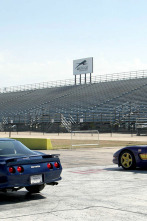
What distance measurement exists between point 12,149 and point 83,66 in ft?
230

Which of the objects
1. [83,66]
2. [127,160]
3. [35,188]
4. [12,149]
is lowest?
[35,188]

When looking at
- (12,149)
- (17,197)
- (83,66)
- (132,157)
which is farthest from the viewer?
(83,66)

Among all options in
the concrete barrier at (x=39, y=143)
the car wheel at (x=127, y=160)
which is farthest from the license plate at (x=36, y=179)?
the concrete barrier at (x=39, y=143)

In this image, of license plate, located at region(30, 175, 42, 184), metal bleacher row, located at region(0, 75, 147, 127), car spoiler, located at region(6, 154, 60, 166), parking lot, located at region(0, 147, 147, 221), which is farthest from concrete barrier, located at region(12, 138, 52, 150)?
metal bleacher row, located at region(0, 75, 147, 127)

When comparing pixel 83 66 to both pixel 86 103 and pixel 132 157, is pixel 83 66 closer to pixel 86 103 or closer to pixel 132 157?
pixel 86 103

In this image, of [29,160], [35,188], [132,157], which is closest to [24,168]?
[29,160]

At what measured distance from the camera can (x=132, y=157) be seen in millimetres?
12211

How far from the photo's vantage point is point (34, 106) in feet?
206

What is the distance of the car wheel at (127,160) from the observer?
12.2 m

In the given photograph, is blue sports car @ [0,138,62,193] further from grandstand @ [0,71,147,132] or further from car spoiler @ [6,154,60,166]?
grandstand @ [0,71,147,132]

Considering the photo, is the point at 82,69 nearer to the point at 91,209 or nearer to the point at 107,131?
the point at 107,131

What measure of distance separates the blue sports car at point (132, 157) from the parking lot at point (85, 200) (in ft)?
2.96

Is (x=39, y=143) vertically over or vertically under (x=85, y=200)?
over

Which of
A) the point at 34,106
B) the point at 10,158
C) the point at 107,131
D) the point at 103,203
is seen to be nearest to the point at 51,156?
the point at 10,158
